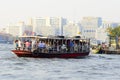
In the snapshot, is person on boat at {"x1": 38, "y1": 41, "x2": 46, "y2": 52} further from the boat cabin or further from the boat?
the boat

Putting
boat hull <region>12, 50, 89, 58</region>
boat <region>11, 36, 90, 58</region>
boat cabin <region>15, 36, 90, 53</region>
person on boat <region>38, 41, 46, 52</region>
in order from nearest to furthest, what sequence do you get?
boat hull <region>12, 50, 89, 58</region>
boat <region>11, 36, 90, 58</region>
person on boat <region>38, 41, 46, 52</region>
boat cabin <region>15, 36, 90, 53</region>

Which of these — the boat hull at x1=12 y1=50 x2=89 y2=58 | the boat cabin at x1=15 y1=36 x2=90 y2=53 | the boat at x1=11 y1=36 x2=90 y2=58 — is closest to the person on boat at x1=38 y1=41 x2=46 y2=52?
the boat cabin at x1=15 y1=36 x2=90 y2=53

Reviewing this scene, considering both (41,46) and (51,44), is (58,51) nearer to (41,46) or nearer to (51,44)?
(51,44)

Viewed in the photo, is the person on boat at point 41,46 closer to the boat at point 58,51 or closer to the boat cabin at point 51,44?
the boat cabin at point 51,44

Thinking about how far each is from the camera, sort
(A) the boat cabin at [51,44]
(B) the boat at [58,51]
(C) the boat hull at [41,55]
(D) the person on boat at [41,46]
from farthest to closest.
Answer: (A) the boat cabin at [51,44] < (D) the person on boat at [41,46] < (B) the boat at [58,51] < (C) the boat hull at [41,55]

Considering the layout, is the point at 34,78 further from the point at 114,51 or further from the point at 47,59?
the point at 114,51

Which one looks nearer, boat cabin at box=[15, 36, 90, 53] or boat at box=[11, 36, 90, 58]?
boat at box=[11, 36, 90, 58]

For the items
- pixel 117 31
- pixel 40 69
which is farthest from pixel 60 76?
pixel 117 31

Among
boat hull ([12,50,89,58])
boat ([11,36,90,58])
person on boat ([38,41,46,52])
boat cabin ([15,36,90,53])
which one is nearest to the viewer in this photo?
boat hull ([12,50,89,58])

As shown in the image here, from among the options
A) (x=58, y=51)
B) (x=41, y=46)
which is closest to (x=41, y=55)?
(x=41, y=46)

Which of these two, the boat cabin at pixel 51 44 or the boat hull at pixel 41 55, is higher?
the boat cabin at pixel 51 44

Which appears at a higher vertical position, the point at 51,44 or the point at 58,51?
the point at 51,44

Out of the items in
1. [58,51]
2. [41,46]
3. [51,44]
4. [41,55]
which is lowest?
[41,55]

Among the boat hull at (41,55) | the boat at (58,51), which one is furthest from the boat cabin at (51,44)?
the boat hull at (41,55)
